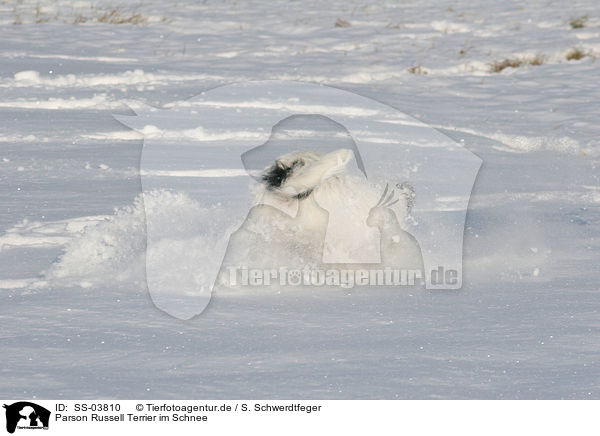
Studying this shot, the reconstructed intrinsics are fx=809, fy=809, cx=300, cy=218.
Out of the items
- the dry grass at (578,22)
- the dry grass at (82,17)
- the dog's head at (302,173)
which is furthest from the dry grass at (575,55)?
the dog's head at (302,173)

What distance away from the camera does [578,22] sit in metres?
9.79

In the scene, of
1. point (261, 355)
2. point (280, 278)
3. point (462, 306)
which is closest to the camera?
point (261, 355)

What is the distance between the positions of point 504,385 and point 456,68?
648 cm

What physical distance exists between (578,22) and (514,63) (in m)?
2.14

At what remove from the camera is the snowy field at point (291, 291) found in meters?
2.06

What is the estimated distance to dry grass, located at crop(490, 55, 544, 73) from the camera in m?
8.08

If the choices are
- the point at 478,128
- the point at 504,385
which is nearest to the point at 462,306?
the point at 504,385

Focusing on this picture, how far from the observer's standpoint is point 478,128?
5.88 metres
